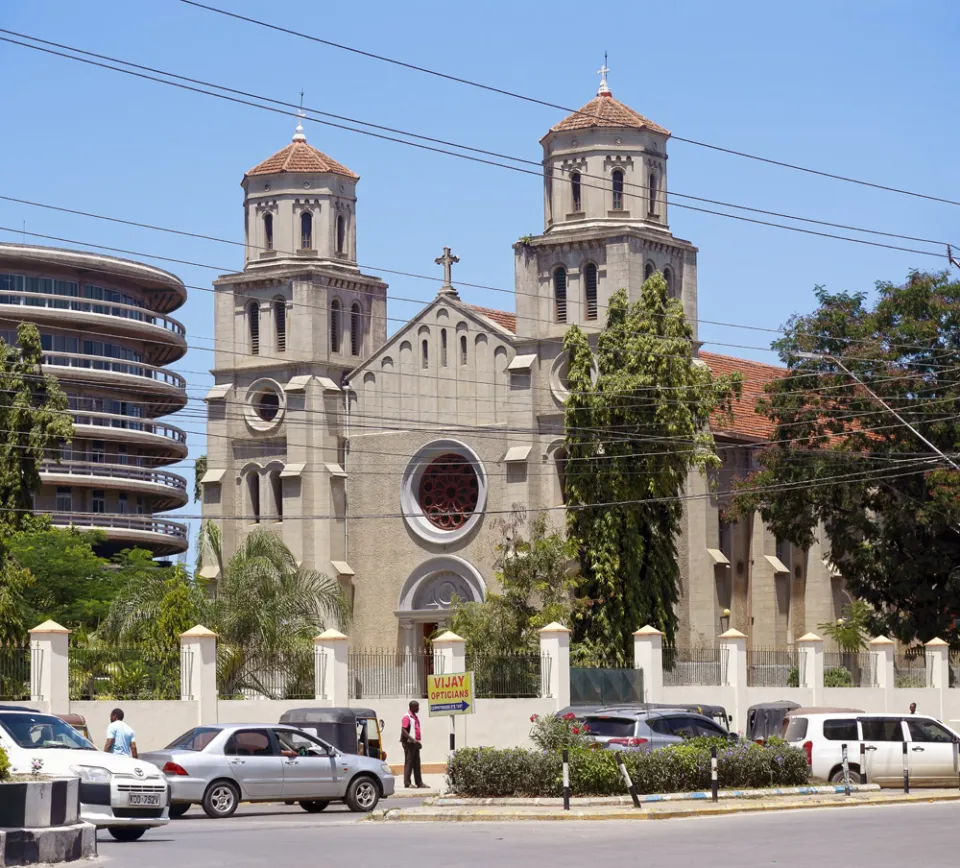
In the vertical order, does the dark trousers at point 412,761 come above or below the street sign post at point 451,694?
below

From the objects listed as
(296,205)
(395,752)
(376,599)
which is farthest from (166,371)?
(395,752)

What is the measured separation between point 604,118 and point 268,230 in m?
13.9

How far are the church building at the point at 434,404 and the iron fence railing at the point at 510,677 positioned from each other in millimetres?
15582

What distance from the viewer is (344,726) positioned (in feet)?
103

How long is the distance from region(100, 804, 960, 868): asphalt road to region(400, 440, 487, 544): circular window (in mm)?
33955

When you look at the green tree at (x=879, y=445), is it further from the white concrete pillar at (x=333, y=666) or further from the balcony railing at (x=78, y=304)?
the balcony railing at (x=78, y=304)

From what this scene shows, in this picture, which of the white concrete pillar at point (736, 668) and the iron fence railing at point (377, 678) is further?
the white concrete pillar at point (736, 668)

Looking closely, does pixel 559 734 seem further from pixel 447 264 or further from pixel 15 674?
pixel 447 264

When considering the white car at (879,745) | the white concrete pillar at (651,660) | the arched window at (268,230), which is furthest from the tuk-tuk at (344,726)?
the arched window at (268,230)

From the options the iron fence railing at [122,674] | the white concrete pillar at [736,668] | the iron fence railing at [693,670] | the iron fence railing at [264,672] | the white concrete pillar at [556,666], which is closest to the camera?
the iron fence railing at [122,674]

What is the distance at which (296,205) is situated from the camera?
64062 millimetres

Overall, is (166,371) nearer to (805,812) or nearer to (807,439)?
(807,439)

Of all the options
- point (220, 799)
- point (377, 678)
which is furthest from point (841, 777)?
point (377, 678)

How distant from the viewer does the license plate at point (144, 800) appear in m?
21.2
